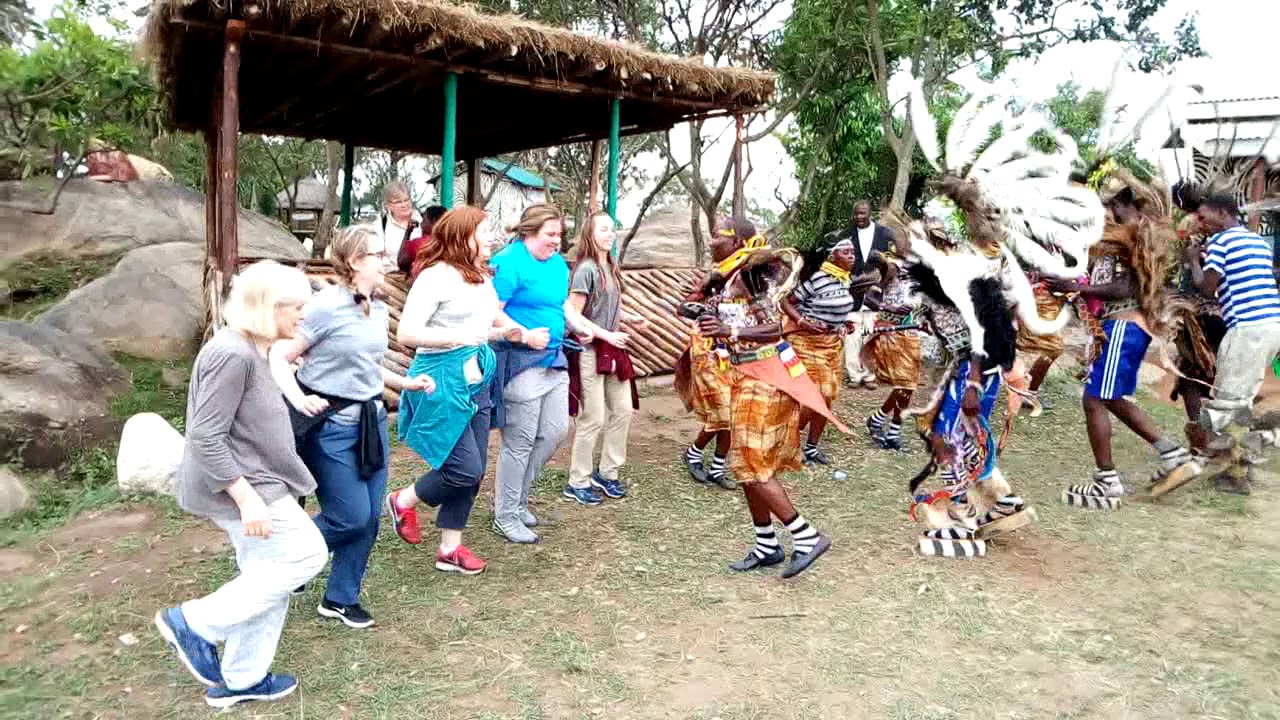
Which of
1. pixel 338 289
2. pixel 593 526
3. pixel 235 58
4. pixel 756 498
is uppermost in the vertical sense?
pixel 235 58

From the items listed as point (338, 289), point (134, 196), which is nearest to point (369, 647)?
point (338, 289)

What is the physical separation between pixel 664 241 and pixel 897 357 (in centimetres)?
1659

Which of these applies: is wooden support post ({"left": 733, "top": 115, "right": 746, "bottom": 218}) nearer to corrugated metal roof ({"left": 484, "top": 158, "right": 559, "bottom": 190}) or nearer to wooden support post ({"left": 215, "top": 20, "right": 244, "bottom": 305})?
wooden support post ({"left": 215, "top": 20, "right": 244, "bottom": 305})

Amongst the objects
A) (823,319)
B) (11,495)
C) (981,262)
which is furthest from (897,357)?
(11,495)

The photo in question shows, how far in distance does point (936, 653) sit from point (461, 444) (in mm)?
2005

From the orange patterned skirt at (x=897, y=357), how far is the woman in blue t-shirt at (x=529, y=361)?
2.77 meters

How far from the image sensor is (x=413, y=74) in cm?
739

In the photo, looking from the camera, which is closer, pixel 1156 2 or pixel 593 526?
pixel 593 526

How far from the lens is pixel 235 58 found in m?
6.03

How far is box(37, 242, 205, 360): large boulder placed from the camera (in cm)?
836

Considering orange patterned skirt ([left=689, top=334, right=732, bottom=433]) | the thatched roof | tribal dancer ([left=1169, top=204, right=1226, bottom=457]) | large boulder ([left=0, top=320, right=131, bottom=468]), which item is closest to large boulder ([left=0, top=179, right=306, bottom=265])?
the thatched roof

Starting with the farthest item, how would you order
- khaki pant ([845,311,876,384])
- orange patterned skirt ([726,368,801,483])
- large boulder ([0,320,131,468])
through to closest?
khaki pant ([845,311,876,384])
large boulder ([0,320,131,468])
orange patterned skirt ([726,368,801,483])

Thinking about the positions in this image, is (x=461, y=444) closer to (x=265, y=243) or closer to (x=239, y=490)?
(x=239, y=490)

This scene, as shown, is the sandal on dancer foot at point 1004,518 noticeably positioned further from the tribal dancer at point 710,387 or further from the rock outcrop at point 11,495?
the rock outcrop at point 11,495
